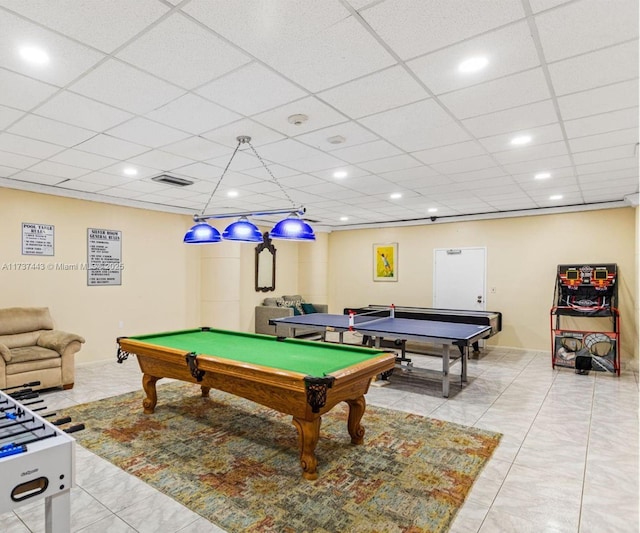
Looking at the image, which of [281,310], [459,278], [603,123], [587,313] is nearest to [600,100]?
[603,123]

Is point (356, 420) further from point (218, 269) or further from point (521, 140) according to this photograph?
point (218, 269)

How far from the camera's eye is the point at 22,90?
271 cm

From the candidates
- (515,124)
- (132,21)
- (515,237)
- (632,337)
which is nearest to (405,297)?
(515,237)

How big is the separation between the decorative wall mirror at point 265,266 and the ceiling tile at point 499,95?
6.79 meters

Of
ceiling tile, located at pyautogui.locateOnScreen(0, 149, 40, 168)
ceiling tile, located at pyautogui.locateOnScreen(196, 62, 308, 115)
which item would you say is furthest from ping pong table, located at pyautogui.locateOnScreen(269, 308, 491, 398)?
ceiling tile, located at pyautogui.locateOnScreen(0, 149, 40, 168)

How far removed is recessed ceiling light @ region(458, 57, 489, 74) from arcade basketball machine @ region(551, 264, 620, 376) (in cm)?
496

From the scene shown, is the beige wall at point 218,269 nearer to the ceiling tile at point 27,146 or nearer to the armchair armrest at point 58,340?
the armchair armrest at point 58,340

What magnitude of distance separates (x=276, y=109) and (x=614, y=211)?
6.59 m

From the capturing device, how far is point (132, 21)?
1981 mm

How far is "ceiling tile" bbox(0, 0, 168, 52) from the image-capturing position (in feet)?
6.05

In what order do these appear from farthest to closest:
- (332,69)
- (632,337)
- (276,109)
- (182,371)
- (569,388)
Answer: (632,337)
(569,388)
(182,371)
(276,109)
(332,69)

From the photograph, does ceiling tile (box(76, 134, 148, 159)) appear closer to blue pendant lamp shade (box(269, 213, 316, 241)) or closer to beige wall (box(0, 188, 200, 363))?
blue pendant lamp shade (box(269, 213, 316, 241))

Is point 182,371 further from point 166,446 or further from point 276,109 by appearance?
point 276,109

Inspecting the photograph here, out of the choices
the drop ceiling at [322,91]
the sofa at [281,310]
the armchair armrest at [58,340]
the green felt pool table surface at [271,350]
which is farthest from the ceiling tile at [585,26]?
the sofa at [281,310]
